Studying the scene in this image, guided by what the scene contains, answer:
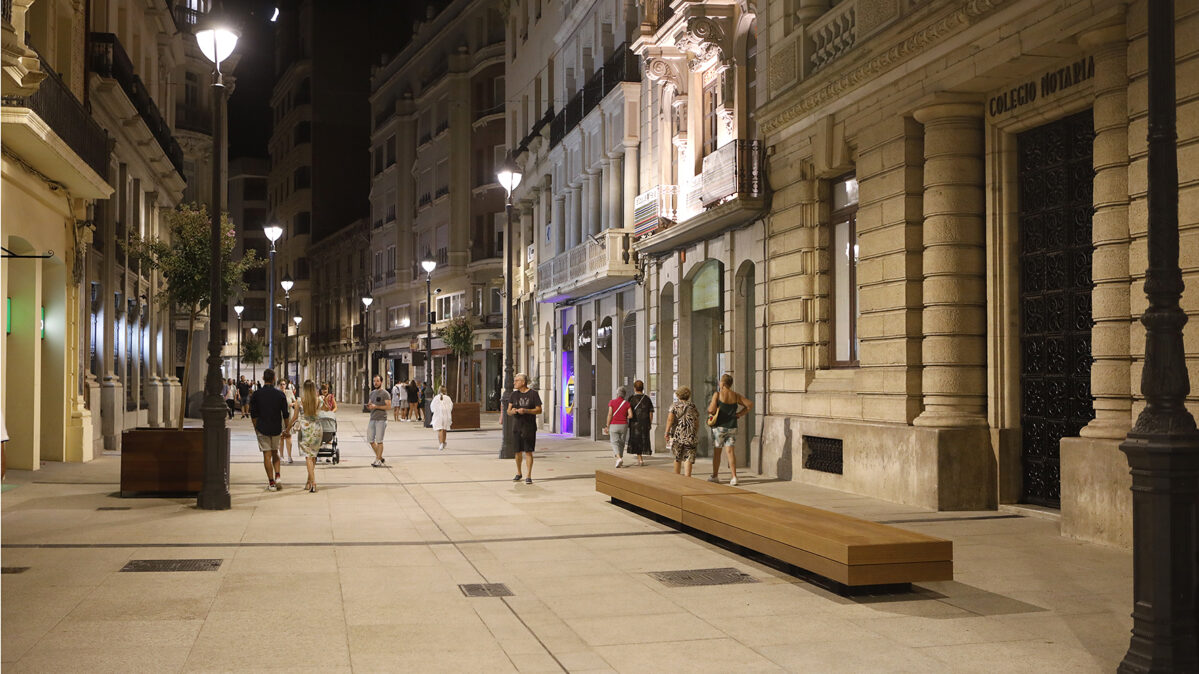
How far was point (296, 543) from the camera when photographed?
1230 cm

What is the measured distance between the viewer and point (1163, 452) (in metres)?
6.28

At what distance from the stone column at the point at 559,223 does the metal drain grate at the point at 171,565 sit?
2830 centimetres

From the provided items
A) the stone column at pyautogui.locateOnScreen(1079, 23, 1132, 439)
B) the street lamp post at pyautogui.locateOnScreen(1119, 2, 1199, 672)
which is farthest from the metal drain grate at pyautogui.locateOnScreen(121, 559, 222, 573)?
the stone column at pyautogui.locateOnScreen(1079, 23, 1132, 439)

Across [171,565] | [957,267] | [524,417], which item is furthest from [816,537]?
[524,417]

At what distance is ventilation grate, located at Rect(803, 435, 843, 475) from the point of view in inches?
704

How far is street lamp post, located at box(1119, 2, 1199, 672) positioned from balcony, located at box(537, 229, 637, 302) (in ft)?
77.7

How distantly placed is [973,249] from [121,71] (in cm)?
1897

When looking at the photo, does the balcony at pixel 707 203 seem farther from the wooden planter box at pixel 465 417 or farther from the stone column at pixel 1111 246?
the wooden planter box at pixel 465 417

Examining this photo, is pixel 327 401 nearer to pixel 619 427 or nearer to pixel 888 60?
pixel 619 427

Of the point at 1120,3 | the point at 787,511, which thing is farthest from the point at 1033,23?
the point at 787,511

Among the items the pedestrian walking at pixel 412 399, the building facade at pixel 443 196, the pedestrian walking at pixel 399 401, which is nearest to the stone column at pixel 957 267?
the pedestrian walking at pixel 412 399

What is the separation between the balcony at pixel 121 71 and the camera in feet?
81.0

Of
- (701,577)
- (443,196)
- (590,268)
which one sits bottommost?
(701,577)

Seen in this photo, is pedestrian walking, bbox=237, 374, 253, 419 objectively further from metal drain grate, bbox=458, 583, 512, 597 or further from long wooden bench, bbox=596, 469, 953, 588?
metal drain grate, bbox=458, 583, 512, 597
